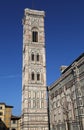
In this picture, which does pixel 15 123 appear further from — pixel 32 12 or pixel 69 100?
pixel 32 12

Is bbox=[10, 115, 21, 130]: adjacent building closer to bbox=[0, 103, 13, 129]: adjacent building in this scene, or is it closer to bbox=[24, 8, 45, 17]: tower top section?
bbox=[0, 103, 13, 129]: adjacent building

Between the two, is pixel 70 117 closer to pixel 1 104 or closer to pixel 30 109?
pixel 30 109

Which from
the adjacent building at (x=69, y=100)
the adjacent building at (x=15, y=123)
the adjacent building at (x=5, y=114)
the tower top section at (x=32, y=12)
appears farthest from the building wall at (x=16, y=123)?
the tower top section at (x=32, y=12)

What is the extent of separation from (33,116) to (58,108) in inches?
287

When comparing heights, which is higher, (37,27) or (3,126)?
(37,27)

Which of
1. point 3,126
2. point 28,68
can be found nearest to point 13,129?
point 3,126

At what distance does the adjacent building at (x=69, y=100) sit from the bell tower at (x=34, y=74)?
2813 mm

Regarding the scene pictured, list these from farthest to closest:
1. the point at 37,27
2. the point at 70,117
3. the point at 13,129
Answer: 1. the point at 13,129
2. the point at 37,27
3. the point at 70,117

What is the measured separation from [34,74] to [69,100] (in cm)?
1702

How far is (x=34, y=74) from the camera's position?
183 feet

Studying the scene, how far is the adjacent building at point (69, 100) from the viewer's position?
120ft

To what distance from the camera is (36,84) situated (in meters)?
54.8

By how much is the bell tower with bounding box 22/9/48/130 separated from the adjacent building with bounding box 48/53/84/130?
281 centimetres

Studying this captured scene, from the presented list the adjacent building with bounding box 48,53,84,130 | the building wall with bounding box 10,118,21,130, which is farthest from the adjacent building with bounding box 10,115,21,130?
the adjacent building with bounding box 48,53,84,130
